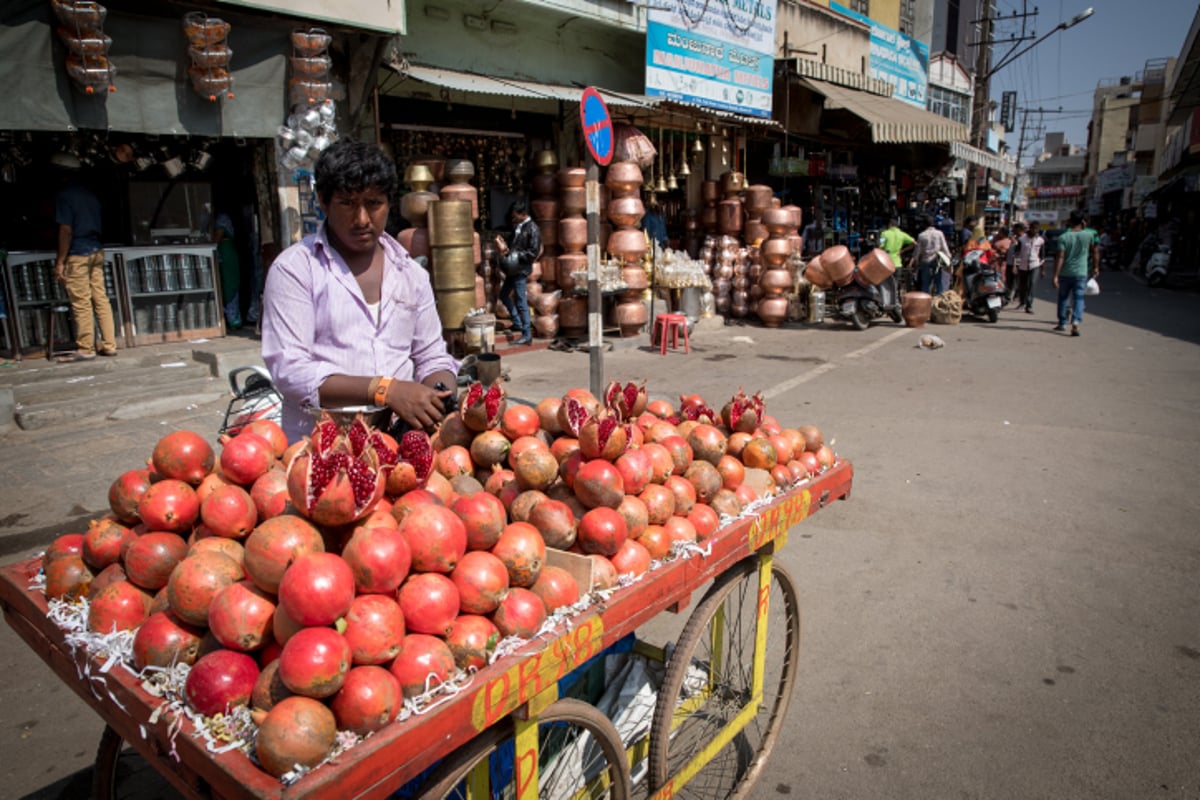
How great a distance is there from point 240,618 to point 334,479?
33 cm

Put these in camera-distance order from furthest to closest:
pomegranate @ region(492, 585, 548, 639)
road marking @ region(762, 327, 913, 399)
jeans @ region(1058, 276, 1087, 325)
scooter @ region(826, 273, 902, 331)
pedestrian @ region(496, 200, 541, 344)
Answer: scooter @ region(826, 273, 902, 331) → jeans @ region(1058, 276, 1087, 325) → pedestrian @ region(496, 200, 541, 344) → road marking @ region(762, 327, 913, 399) → pomegranate @ region(492, 585, 548, 639)

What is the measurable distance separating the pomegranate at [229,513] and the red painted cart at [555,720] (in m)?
0.35

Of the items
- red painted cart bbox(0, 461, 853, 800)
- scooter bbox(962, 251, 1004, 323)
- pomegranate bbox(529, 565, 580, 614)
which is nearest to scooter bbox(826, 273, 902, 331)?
scooter bbox(962, 251, 1004, 323)

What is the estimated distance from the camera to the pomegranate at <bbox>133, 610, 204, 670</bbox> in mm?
1575

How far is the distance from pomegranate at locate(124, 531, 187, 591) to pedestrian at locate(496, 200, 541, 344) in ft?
29.0

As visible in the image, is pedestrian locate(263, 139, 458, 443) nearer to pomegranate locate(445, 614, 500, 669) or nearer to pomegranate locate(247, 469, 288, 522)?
pomegranate locate(247, 469, 288, 522)

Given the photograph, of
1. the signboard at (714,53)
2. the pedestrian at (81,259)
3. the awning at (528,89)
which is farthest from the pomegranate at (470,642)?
the signboard at (714,53)

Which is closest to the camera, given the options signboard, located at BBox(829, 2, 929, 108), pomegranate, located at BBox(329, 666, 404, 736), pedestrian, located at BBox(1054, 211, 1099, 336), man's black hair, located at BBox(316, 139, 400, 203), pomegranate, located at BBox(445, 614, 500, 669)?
pomegranate, located at BBox(329, 666, 404, 736)

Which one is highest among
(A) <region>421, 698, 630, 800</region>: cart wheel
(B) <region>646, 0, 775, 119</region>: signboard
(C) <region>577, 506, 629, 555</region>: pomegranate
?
(B) <region>646, 0, 775, 119</region>: signboard

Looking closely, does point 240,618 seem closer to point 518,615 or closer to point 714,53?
point 518,615

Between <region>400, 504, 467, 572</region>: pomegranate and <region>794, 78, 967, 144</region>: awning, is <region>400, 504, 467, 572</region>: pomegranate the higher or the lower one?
the lower one

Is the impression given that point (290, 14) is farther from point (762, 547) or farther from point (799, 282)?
point (799, 282)

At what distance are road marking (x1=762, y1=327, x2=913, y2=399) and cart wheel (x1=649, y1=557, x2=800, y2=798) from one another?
5347 millimetres

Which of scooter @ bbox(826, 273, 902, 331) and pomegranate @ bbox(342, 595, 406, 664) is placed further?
scooter @ bbox(826, 273, 902, 331)
